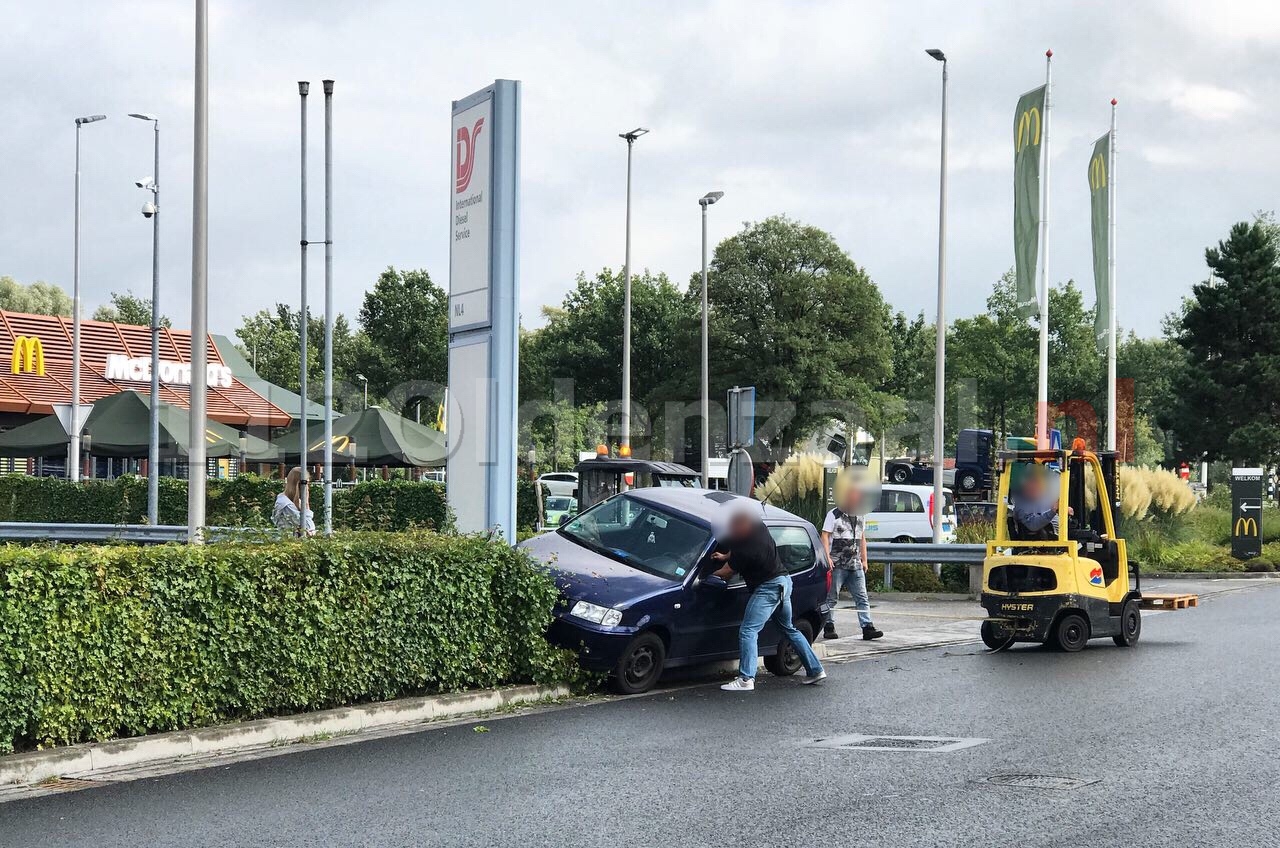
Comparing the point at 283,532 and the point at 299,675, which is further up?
the point at 283,532

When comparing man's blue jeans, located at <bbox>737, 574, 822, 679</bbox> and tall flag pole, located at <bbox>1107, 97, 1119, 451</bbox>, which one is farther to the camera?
tall flag pole, located at <bbox>1107, 97, 1119, 451</bbox>

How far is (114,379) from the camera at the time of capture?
158ft

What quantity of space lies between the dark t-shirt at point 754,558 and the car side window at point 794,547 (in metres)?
1.17

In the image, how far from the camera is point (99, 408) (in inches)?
1452

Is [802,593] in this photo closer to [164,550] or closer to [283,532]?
[283,532]

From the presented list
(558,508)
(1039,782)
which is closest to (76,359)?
(558,508)

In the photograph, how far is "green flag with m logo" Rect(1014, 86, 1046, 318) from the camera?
2731cm

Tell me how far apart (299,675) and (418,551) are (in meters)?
1.40

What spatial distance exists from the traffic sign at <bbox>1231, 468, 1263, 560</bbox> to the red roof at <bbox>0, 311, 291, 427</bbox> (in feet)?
111

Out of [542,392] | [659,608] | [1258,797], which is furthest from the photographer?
[542,392]

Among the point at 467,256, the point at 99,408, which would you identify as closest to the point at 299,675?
the point at 467,256

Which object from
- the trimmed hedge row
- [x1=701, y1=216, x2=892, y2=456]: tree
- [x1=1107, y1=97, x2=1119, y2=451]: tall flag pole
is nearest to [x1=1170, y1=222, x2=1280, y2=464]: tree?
[x1=701, y1=216, x2=892, y2=456]: tree

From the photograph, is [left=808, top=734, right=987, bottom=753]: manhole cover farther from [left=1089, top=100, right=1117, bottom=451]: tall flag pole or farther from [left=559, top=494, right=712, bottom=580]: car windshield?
[left=1089, top=100, right=1117, bottom=451]: tall flag pole

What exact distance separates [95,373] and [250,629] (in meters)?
46.7
